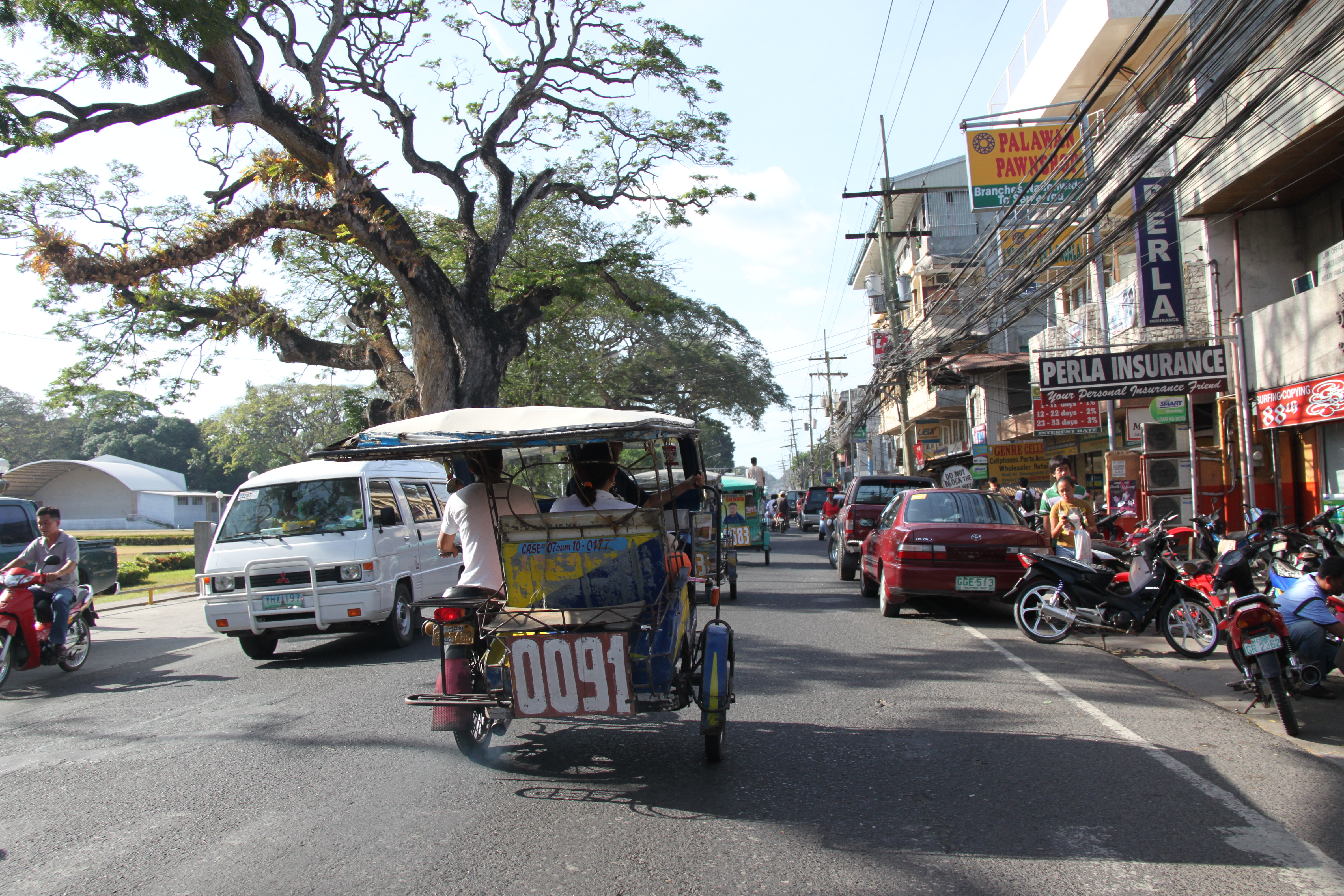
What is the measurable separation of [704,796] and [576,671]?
0.91 m

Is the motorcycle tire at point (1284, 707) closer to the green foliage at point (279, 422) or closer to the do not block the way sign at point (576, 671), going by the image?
the do not block the way sign at point (576, 671)

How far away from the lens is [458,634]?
16.4ft

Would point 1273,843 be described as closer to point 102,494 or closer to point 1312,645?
point 1312,645

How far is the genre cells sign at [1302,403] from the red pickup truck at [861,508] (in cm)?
504

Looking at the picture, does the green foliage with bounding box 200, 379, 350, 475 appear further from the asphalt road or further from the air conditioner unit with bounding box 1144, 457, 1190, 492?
the asphalt road

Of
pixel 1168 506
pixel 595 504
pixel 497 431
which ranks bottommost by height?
pixel 1168 506

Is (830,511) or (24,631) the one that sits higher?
(830,511)

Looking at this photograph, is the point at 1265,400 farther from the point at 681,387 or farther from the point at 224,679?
the point at 681,387

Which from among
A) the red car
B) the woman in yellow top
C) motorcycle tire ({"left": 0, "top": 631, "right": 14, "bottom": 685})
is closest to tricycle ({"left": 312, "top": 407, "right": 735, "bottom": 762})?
the red car

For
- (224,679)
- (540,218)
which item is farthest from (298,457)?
(224,679)

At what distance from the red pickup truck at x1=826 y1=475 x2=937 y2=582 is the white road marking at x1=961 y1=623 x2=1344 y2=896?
953 centimetres

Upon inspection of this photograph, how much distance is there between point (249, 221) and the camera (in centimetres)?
1638

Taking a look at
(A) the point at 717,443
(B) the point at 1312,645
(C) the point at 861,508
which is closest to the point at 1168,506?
(C) the point at 861,508

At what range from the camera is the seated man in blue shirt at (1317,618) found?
19.6 ft
